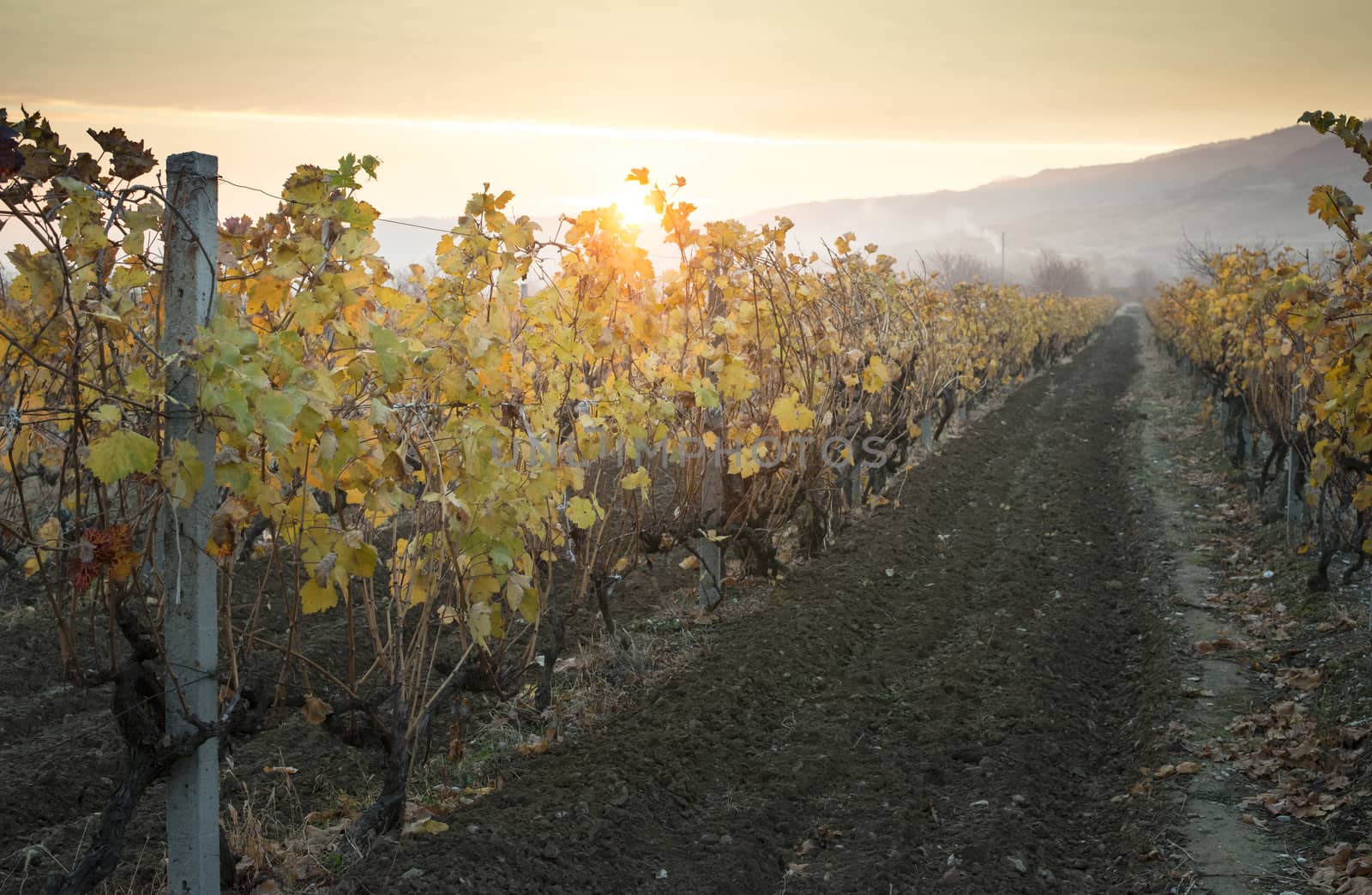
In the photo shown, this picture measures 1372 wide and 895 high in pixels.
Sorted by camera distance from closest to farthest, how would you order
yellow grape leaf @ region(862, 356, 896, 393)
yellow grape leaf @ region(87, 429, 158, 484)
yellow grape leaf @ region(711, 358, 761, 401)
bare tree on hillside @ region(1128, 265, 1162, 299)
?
yellow grape leaf @ region(87, 429, 158, 484)
yellow grape leaf @ region(711, 358, 761, 401)
yellow grape leaf @ region(862, 356, 896, 393)
bare tree on hillside @ region(1128, 265, 1162, 299)

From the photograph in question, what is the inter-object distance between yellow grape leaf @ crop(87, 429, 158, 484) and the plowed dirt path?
60.9 inches

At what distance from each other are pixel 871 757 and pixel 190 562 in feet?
9.32

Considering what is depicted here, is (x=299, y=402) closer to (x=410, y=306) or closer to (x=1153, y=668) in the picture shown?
(x=410, y=306)

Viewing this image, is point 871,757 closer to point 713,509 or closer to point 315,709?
point 713,509

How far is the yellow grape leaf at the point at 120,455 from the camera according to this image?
2160 mm

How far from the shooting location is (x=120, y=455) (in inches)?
85.6

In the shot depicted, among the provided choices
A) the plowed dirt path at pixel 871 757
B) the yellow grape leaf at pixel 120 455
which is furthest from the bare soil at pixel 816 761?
the yellow grape leaf at pixel 120 455

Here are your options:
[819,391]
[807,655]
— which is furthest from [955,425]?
[807,655]

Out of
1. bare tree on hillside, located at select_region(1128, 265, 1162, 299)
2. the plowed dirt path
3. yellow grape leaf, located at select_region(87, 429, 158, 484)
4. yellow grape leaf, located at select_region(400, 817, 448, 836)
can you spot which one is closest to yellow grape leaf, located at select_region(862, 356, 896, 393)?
the plowed dirt path

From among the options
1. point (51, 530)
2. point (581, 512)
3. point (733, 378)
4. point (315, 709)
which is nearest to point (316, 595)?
point (315, 709)

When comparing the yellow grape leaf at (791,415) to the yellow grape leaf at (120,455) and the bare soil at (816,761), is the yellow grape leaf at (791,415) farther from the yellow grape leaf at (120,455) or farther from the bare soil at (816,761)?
the yellow grape leaf at (120,455)

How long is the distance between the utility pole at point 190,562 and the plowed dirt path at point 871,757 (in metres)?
0.55

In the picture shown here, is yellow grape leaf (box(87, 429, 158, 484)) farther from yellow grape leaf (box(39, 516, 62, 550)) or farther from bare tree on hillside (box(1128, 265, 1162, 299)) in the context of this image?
bare tree on hillside (box(1128, 265, 1162, 299))

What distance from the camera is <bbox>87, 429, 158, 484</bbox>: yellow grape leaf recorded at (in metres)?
2.16
